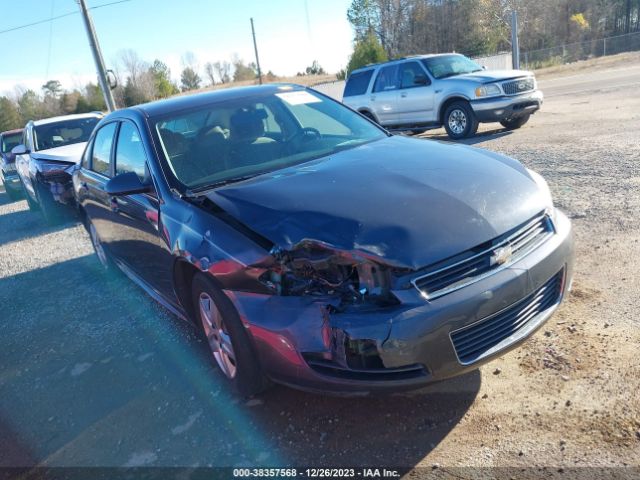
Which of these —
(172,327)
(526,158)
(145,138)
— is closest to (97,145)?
(145,138)

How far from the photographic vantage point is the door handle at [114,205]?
14.3 ft

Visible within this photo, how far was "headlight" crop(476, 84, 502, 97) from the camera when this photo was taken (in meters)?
10.8

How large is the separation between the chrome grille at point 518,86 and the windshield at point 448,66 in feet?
4.31

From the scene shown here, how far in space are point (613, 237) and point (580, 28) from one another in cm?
6392

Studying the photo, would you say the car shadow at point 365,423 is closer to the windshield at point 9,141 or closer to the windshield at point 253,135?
the windshield at point 253,135

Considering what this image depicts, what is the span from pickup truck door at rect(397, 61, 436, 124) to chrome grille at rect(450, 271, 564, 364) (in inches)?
387

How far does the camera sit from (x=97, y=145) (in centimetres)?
516

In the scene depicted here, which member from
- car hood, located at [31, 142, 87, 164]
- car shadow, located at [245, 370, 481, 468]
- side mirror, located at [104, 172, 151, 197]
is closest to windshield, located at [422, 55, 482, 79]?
car hood, located at [31, 142, 87, 164]

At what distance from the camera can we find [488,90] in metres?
10.8

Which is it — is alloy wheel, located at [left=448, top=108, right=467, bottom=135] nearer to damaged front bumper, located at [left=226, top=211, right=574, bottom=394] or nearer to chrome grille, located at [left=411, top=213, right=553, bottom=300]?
chrome grille, located at [left=411, top=213, right=553, bottom=300]

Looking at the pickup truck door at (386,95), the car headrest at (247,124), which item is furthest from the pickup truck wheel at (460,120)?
the car headrest at (247,124)

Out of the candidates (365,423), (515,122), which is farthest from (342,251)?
(515,122)

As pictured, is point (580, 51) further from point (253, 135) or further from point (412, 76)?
point (253, 135)

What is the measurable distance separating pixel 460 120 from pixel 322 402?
9682mm
